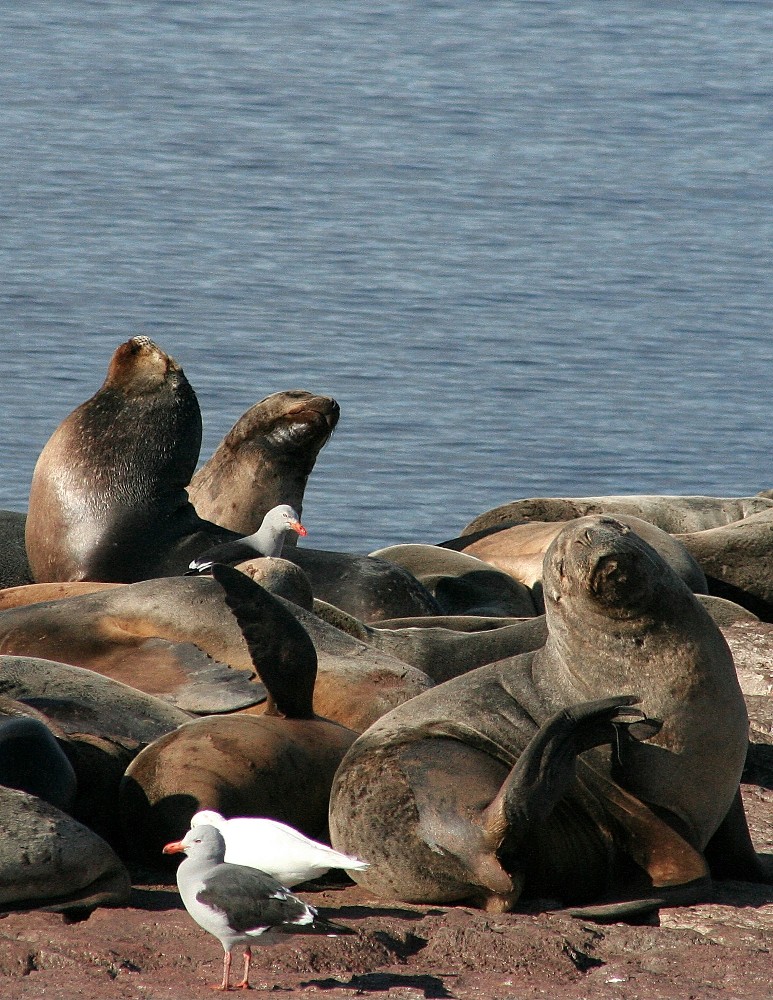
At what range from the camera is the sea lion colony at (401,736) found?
4992mm

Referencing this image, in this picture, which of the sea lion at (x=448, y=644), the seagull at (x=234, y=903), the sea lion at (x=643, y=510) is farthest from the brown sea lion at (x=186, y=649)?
the sea lion at (x=643, y=510)

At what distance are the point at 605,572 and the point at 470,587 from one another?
3665 mm

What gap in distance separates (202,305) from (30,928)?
17.4 m

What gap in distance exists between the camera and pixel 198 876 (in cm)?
426

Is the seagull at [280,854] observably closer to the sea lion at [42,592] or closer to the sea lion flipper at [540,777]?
the sea lion flipper at [540,777]

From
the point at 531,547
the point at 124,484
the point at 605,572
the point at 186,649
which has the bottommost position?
the point at 531,547

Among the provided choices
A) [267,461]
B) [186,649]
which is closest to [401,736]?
[186,649]

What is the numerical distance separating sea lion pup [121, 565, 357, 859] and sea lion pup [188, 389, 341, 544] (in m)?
4.37

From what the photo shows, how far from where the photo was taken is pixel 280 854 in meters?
4.56

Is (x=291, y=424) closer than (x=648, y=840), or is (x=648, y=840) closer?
(x=648, y=840)

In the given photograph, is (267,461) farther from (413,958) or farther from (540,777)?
(413,958)

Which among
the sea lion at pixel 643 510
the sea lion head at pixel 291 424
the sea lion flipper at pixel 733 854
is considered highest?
the sea lion flipper at pixel 733 854

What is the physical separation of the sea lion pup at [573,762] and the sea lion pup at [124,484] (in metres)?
3.81

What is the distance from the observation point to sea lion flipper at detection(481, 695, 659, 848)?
4.88 metres
